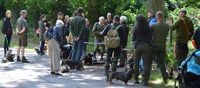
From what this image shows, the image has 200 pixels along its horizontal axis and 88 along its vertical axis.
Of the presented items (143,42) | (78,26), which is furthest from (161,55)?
(78,26)

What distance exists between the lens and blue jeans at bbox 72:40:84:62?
16.7m

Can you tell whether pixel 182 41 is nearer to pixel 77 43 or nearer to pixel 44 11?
pixel 77 43

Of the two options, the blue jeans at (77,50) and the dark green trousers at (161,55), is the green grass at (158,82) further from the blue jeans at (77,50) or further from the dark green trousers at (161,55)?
the blue jeans at (77,50)

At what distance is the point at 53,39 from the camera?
1462 centimetres

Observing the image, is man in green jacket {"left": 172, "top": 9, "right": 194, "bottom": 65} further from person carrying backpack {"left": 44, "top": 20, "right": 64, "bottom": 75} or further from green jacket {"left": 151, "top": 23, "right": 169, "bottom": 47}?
person carrying backpack {"left": 44, "top": 20, "right": 64, "bottom": 75}

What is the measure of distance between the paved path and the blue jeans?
0.55 meters

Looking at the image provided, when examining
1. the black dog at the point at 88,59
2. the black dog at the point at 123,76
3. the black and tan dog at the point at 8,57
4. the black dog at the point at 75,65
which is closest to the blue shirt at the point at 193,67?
the black dog at the point at 123,76

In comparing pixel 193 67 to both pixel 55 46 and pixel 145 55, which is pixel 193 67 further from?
pixel 55 46

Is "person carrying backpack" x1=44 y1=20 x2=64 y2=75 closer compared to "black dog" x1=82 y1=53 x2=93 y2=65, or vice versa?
"person carrying backpack" x1=44 y1=20 x2=64 y2=75

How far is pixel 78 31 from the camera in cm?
1656

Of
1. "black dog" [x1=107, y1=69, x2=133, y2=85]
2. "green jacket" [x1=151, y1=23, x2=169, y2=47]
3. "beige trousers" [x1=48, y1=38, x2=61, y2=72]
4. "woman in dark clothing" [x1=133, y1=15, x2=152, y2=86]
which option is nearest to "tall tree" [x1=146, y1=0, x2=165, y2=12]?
"beige trousers" [x1=48, y1=38, x2=61, y2=72]

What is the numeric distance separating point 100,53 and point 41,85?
24.3 ft

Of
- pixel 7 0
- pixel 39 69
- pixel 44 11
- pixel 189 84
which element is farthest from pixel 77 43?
pixel 7 0

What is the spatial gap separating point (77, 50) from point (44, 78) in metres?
2.71
